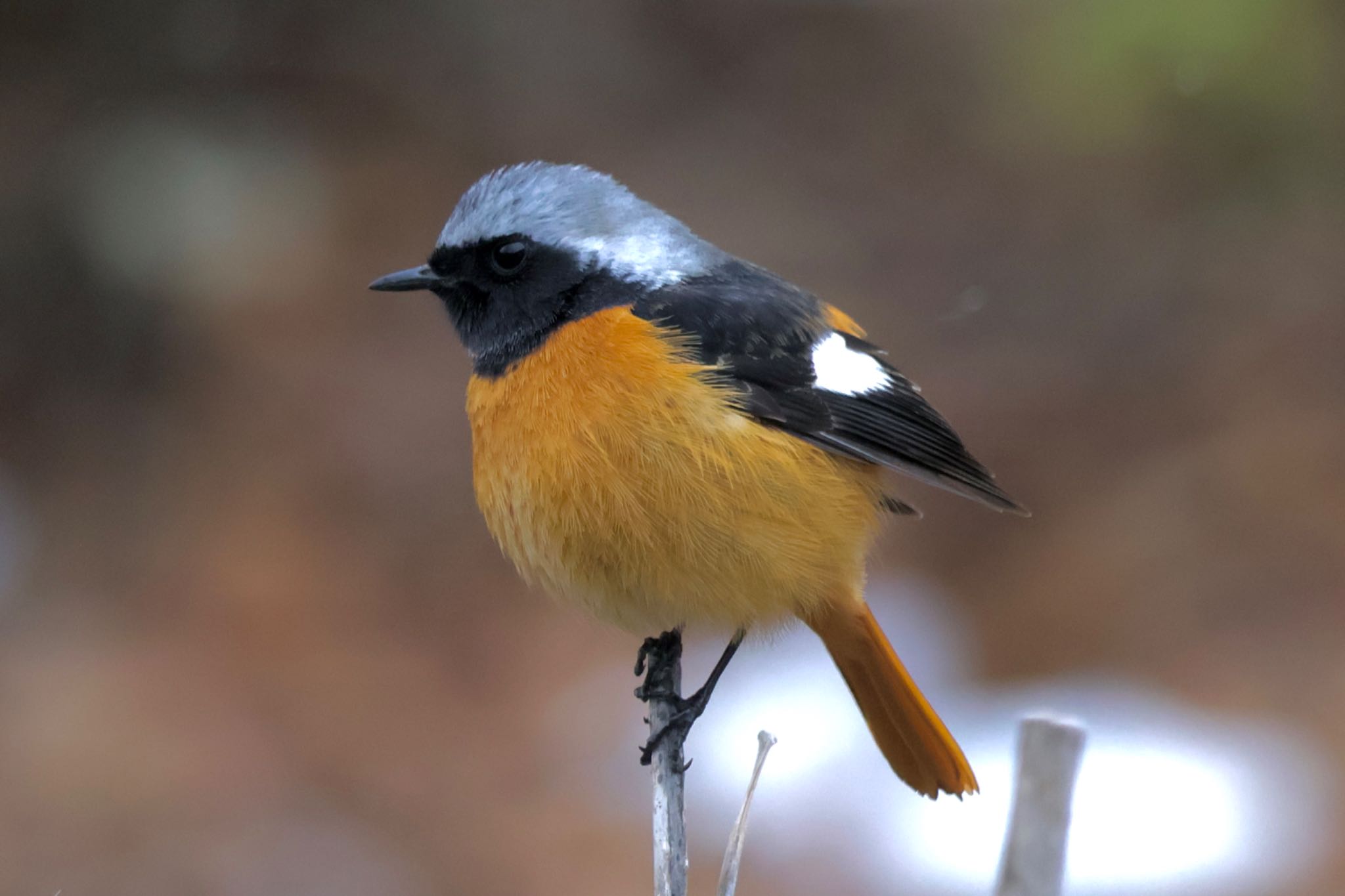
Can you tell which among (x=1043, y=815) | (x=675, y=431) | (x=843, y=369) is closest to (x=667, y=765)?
(x=675, y=431)

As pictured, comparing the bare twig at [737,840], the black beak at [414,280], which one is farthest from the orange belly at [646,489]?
the bare twig at [737,840]

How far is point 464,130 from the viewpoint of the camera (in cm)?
868

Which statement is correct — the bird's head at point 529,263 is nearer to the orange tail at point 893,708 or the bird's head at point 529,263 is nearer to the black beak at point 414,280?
the black beak at point 414,280

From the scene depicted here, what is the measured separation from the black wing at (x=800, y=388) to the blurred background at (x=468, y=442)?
1.81 metres

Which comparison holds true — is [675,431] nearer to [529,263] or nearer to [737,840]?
[529,263]

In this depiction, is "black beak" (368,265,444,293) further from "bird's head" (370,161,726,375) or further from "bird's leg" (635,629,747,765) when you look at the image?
"bird's leg" (635,629,747,765)

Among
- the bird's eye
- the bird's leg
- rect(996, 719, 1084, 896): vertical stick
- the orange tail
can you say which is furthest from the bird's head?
rect(996, 719, 1084, 896): vertical stick

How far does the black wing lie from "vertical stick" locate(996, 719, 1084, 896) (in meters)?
1.44

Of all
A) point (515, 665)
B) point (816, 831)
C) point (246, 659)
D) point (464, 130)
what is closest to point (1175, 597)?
point (816, 831)

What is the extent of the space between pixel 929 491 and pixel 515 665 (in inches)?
89.4

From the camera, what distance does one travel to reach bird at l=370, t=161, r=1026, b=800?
271 centimetres

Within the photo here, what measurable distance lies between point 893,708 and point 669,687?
53 centimetres

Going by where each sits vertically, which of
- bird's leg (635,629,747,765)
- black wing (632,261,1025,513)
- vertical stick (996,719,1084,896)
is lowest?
vertical stick (996,719,1084,896)

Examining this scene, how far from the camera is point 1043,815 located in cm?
146
